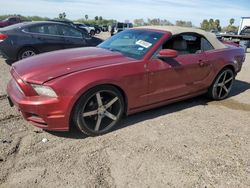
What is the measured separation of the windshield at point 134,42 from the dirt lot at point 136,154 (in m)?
1.13

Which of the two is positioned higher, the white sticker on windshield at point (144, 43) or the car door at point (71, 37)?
the white sticker on windshield at point (144, 43)

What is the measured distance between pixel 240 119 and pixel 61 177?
344 cm

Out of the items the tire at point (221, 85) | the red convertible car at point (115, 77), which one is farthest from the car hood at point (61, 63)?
the tire at point (221, 85)

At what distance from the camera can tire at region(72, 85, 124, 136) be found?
347cm

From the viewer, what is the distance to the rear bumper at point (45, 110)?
3.26 metres

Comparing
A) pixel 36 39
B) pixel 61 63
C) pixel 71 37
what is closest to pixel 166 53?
pixel 61 63

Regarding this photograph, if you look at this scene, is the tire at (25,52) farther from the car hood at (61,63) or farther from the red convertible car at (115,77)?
the car hood at (61,63)

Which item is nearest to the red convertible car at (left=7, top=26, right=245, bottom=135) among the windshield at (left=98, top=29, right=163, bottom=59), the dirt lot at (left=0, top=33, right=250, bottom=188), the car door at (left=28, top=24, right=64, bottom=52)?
the windshield at (left=98, top=29, right=163, bottom=59)

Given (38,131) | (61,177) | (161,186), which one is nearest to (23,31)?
(38,131)

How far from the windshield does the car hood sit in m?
0.22

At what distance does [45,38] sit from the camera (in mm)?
8305

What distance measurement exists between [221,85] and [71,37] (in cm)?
544

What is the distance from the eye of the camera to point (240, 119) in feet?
15.5

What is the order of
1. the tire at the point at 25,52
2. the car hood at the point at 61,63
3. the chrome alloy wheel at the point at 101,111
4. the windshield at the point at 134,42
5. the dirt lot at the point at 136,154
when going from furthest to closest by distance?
1. the tire at the point at 25,52
2. the windshield at the point at 134,42
3. the chrome alloy wheel at the point at 101,111
4. the car hood at the point at 61,63
5. the dirt lot at the point at 136,154
